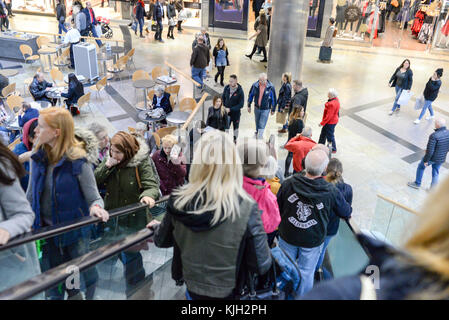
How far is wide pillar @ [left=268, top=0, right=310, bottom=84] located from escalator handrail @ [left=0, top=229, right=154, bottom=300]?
926cm

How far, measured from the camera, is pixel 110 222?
3.47 metres

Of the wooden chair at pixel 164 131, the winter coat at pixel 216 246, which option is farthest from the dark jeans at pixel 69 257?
the wooden chair at pixel 164 131

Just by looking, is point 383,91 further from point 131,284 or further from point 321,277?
point 131,284

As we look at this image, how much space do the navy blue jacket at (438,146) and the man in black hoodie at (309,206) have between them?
185 inches

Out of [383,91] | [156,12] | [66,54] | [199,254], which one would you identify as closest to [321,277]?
[199,254]

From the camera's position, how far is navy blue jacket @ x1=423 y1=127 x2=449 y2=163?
7.46 metres

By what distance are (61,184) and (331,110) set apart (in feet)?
21.5

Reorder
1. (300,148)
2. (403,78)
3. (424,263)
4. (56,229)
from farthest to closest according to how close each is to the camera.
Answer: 1. (403,78)
2. (300,148)
3. (56,229)
4. (424,263)

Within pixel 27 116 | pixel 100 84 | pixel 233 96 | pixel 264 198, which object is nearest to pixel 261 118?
pixel 233 96

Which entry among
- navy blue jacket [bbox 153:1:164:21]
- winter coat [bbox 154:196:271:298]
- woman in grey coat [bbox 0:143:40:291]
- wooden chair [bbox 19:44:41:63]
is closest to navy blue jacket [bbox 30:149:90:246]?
woman in grey coat [bbox 0:143:40:291]

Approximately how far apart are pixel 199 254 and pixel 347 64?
1453 centimetres

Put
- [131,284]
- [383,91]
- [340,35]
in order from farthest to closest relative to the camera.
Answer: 1. [340,35]
2. [383,91]
3. [131,284]

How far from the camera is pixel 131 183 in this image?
3797mm

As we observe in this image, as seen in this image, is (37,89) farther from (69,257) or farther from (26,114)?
(69,257)
